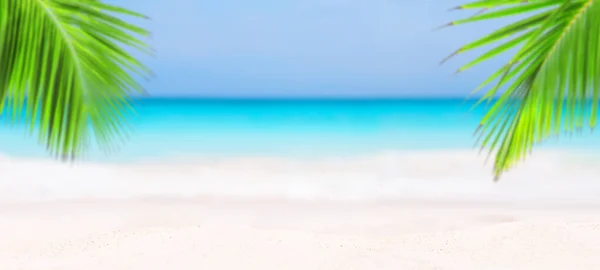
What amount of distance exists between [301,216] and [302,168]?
5945 millimetres

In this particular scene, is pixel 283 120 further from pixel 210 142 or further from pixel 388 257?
pixel 388 257

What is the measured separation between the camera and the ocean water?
983cm

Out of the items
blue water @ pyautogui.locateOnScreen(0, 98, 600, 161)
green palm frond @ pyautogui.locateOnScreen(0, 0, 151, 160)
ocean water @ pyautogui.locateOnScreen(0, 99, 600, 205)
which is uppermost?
green palm frond @ pyautogui.locateOnScreen(0, 0, 151, 160)

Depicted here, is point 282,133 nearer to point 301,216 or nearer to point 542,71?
point 301,216

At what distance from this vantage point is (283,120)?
91.9ft

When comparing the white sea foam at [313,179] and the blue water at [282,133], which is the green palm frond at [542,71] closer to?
the white sea foam at [313,179]

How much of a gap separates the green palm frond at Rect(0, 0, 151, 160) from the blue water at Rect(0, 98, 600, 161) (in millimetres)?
11681

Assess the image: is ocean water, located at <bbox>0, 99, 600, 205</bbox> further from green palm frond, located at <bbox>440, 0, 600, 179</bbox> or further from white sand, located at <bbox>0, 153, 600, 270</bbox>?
green palm frond, located at <bbox>440, 0, 600, 179</bbox>

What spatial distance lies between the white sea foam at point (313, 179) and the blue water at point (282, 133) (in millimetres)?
1471

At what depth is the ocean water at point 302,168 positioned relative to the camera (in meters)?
9.83

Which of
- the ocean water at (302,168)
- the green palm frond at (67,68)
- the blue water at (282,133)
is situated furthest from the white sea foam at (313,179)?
the green palm frond at (67,68)

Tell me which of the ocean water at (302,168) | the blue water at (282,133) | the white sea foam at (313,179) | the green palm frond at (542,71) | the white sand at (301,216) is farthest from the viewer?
the blue water at (282,133)

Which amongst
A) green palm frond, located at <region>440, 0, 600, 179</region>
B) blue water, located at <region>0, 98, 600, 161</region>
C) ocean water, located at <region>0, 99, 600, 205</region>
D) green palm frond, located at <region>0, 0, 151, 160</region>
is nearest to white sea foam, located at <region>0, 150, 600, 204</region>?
ocean water, located at <region>0, 99, 600, 205</region>

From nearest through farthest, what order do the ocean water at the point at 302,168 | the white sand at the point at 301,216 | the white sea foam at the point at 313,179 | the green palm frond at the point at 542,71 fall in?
the green palm frond at the point at 542,71, the white sand at the point at 301,216, the white sea foam at the point at 313,179, the ocean water at the point at 302,168
